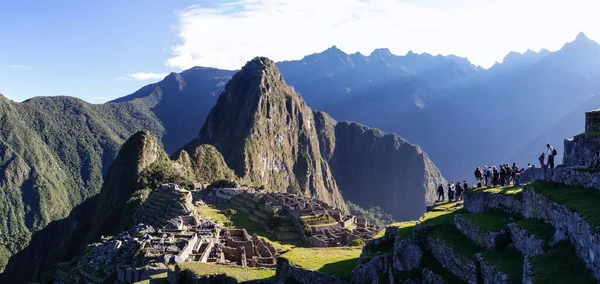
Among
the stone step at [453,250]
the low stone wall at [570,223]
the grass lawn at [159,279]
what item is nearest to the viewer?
the low stone wall at [570,223]

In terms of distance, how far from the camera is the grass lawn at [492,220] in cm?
1163

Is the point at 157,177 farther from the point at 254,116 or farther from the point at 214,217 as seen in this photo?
the point at 254,116

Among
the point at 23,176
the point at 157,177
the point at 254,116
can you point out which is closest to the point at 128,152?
the point at 157,177

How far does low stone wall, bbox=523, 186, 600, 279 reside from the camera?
7.48m

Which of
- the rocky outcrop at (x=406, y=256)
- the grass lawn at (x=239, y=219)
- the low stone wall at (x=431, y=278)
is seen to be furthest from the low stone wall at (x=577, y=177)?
the grass lawn at (x=239, y=219)

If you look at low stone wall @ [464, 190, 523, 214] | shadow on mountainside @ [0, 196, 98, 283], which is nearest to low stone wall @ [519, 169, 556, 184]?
low stone wall @ [464, 190, 523, 214]

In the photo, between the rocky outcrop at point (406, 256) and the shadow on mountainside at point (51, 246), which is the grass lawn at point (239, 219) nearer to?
the rocky outcrop at point (406, 256)

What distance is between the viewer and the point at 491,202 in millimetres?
15039

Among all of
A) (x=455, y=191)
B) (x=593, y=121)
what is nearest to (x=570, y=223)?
(x=593, y=121)

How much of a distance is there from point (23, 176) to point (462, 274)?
215763 millimetres

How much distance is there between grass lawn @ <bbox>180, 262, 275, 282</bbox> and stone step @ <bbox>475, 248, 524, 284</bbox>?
32.2 ft

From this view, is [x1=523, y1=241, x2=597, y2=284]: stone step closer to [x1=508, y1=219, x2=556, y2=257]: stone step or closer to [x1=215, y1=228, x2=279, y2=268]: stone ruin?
[x1=508, y1=219, x2=556, y2=257]: stone step

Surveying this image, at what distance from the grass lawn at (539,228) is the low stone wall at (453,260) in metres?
1.42

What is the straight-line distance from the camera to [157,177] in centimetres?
9975
